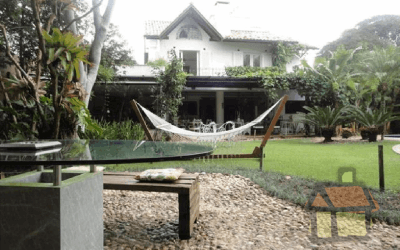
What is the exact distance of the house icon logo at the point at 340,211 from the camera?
2.38 m

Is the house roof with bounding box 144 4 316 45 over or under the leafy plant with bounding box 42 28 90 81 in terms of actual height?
over

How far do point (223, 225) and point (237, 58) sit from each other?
1283 centimetres

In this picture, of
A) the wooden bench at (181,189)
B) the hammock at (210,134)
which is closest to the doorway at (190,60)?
the hammock at (210,134)

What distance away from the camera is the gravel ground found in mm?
2182

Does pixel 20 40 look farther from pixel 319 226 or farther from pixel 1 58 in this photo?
pixel 319 226

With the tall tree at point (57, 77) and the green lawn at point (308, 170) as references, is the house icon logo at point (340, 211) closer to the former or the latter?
the green lawn at point (308, 170)

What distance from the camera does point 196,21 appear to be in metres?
14.1

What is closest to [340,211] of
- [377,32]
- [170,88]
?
[170,88]

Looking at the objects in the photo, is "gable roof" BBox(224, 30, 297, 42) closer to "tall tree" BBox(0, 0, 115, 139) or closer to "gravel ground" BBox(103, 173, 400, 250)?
"tall tree" BBox(0, 0, 115, 139)

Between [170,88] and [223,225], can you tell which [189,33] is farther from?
[223,225]

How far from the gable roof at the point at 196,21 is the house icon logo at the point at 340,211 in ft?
36.3

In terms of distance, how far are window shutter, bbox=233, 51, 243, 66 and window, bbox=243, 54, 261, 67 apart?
419 mm

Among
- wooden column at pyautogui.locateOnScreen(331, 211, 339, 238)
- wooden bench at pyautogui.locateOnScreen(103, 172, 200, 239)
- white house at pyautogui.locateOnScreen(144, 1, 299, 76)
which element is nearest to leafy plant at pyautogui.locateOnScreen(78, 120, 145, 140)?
wooden bench at pyautogui.locateOnScreen(103, 172, 200, 239)

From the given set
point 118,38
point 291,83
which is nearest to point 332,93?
point 291,83
